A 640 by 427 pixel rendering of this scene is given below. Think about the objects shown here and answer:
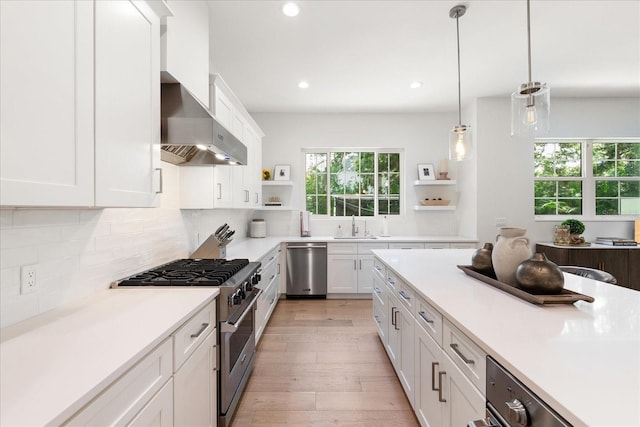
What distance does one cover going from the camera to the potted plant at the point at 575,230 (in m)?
4.27

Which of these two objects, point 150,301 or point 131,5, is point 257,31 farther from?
point 150,301

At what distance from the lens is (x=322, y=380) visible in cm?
245

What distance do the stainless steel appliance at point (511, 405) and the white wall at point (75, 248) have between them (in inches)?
66.7

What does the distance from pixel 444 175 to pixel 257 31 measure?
138 inches

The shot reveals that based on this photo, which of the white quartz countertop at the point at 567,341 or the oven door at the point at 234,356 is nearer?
the white quartz countertop at the point at 567,341

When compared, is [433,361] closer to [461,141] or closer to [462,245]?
[461,141]

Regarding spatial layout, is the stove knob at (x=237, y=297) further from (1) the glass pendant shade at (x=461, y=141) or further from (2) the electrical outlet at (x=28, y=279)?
(1) the glass pendant shade at (x=461, y=141)

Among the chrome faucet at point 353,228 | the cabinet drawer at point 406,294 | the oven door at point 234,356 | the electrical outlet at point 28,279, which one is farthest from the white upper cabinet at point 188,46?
the chrome faucet at point 353,228

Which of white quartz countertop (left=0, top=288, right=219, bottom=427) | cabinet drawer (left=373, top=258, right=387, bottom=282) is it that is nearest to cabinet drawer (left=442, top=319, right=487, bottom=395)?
white quartz countertop (left=0, top=288, right=219, bottom=427)

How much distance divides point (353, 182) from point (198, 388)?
4.23m

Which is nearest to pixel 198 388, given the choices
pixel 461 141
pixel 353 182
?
pixel 461 141

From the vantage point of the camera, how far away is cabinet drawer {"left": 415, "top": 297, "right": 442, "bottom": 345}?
4.83ft

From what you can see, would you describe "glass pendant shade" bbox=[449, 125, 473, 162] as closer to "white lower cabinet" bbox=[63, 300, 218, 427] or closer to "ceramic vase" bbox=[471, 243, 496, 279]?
"ceramic vase" bbox=[471, 243, 496, 279]

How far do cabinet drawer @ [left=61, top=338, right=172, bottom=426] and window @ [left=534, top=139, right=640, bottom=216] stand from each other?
5297mm
